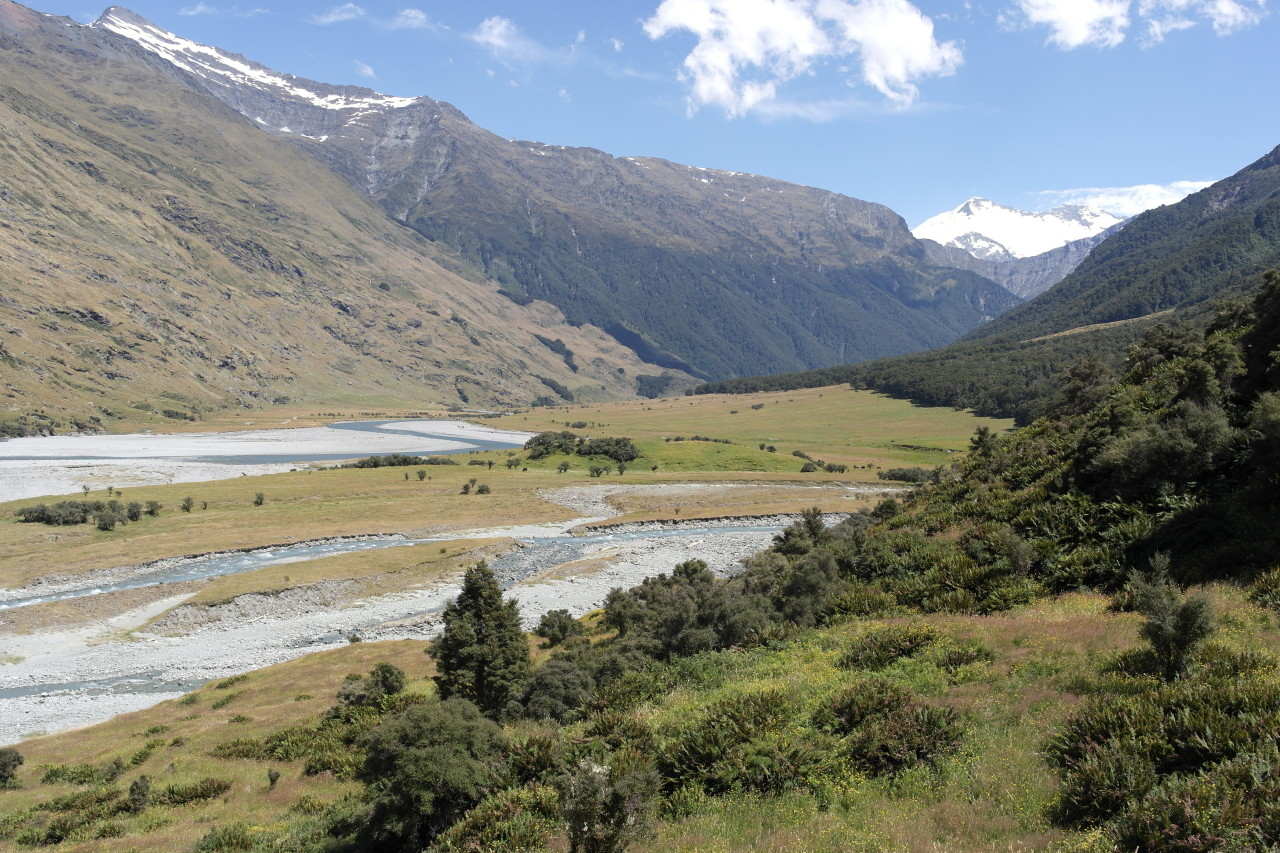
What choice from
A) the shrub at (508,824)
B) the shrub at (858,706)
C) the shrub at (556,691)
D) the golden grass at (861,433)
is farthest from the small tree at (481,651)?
the golden grass at (861,433)

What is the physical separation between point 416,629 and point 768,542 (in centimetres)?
3935

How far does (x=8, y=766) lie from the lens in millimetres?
26453

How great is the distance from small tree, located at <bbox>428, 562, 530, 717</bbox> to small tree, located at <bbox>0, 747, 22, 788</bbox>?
53.1 ft

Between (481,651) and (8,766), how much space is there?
1875cm

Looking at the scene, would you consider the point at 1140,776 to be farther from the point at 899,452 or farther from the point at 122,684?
the point at 899,452

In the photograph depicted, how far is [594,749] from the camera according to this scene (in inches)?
571

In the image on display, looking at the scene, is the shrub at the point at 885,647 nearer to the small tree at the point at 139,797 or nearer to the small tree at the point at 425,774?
the small tree at the point at 425,774

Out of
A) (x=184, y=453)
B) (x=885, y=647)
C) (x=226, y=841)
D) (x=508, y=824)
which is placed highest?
(x=184, y=453)

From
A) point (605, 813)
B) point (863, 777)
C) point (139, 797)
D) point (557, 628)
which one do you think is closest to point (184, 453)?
point (557, 628)

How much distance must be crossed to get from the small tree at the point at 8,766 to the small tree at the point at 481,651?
53.1ft

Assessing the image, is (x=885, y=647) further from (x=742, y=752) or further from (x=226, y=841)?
(x=226, y=841)

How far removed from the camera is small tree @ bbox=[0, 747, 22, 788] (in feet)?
85.4

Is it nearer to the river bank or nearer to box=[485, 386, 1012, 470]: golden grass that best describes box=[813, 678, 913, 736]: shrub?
the river bank

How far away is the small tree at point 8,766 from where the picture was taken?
2603cm
